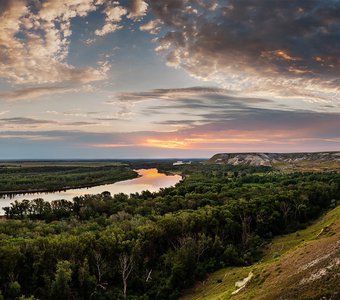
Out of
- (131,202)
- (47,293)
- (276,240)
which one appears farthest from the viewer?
(131,202)

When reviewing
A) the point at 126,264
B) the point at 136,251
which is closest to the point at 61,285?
the point at 126,264

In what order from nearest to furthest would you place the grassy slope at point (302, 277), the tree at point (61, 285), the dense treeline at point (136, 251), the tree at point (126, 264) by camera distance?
the grassy slope at point (302, 277) → the tree at point (61, 285) → the dense treeline at point (136, 251) → the tree at point (126, 264)

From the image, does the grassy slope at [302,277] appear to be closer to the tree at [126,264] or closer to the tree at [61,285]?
the tree at [126,264]

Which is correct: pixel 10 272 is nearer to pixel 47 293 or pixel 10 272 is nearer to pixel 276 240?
pixel 47 293

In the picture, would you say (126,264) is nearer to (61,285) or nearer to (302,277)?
(61,285)

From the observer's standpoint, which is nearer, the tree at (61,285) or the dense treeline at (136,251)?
the tree at (61,285)

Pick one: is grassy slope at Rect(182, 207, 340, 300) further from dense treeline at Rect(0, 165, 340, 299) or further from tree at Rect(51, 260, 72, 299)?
tree at Rect(51, 260, 72, 299)

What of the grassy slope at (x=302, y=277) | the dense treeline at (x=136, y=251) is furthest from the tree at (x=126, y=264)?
the grassy slope at (x=302, y=277)

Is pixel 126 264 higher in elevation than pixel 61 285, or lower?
higher

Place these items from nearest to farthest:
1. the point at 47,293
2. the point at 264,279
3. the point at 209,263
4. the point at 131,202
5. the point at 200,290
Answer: the point at 264,279 → the point at 47,293 → the point at 200,290 → the point at 209,263 → the point at 131,202

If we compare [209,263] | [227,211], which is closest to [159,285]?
[209,263]

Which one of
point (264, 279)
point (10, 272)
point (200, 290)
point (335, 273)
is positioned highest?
point (335, 273)
